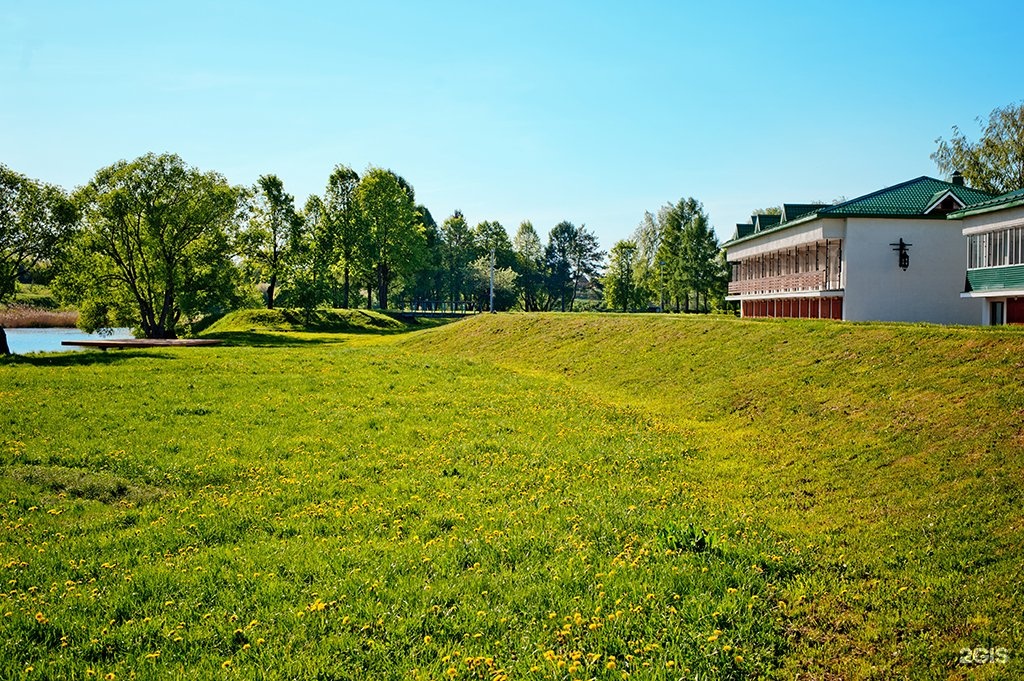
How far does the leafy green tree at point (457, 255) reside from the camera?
341ft

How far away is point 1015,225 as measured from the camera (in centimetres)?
2623

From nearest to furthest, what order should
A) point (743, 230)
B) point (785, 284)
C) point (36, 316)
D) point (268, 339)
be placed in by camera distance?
point (785, 284), point (268, 339), point (743, 230), point (36, 316)

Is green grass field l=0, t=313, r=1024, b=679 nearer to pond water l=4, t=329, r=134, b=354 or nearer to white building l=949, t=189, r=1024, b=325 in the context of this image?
white building l=949, t=189, r=1024, b=325

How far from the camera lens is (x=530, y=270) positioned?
110 meters

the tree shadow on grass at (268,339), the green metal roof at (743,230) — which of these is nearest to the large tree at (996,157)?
the green metal roof at (743,230)

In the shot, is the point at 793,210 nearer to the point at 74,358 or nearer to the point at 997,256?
the point at 997,256

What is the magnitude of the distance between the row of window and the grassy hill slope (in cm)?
902

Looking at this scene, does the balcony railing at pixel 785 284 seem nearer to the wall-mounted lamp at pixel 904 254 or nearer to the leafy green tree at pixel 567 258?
the wall-mounted lamp at pixel 904 254

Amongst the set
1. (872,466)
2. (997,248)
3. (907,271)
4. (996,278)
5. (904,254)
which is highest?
(904,254)

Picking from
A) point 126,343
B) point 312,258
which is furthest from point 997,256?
point 312,258

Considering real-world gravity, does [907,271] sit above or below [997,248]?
below

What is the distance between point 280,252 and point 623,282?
152ft

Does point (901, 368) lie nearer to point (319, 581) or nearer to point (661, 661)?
point (661, 661)

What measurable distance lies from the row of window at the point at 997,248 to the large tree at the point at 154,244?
49.9 meters
